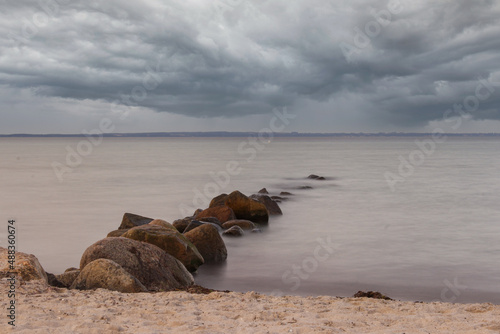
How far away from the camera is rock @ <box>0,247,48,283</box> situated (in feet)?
28.9

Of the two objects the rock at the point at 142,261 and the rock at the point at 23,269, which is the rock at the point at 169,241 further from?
the rock at the point at 23,269

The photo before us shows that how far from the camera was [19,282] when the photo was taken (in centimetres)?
848

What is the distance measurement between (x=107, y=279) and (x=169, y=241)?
3.12 meters

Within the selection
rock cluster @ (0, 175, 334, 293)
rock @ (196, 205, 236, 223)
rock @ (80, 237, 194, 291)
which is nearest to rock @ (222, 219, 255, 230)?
rock @ (196, 205, 236, 223)

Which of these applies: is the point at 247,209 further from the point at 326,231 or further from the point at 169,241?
the point at 169,241

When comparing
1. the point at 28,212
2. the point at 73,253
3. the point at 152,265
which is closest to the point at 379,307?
the point at 152,265

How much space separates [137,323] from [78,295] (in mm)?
2154

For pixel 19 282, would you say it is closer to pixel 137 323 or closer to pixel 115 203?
pixel 137 323

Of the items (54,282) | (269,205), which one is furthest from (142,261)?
(269,205)

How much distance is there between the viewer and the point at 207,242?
13555 millimetres

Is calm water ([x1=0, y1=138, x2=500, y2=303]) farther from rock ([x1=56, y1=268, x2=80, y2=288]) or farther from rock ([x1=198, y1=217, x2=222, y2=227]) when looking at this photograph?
rock ([x1=56, y1=268, x2=80, y2=288])

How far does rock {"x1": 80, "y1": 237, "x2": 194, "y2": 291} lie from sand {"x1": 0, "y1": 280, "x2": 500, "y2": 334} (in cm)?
115

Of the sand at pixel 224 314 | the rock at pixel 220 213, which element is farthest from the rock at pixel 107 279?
the rock at pixel 220 213

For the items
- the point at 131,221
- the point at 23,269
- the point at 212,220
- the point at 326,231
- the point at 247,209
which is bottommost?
the point at 326,231
